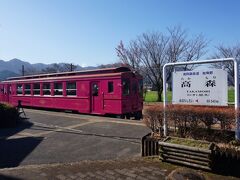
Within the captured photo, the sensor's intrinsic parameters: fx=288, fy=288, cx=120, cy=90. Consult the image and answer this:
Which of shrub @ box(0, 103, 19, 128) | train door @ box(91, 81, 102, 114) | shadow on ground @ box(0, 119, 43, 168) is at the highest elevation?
train door @ box(91, 81, 102, 114)

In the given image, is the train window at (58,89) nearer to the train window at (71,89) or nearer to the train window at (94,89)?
the train window at (71,89)

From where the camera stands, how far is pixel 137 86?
1728cm

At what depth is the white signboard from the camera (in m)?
7.43

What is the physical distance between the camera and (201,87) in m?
7.76

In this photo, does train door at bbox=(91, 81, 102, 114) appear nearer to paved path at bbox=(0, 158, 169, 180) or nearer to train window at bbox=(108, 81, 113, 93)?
train window at bbox=(108, 81, 113, 93)

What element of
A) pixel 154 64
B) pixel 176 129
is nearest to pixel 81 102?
pixel 176 129

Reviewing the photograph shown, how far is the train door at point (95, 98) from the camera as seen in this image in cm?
1703

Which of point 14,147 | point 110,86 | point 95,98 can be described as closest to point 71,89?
point 95,98

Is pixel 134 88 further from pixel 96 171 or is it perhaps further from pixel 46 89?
pixel 96 171

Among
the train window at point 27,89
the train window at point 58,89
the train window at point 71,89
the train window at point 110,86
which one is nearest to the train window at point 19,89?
the train window at point 27,89

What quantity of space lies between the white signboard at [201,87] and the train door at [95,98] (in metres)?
9.11

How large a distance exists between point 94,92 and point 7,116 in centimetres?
516

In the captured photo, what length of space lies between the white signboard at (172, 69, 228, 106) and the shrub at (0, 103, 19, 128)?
9.52 meters

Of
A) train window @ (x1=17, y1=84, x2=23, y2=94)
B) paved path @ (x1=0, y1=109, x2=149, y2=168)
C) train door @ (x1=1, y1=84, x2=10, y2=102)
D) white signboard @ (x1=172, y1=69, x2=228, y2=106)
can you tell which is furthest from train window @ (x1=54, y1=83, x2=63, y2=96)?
white signboard @ (x1=172, y1=69, x2=228, y2=106)
